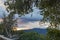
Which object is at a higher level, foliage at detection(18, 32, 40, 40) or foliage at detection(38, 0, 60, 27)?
foliage at detection(38, 0, 60, 27)

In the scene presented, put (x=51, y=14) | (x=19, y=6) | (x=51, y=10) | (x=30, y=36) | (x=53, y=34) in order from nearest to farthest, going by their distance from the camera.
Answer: (x=19, y=6), (x=51, y=10), (x=51, y=14), (x=53, y=34), (x=30, y=36)

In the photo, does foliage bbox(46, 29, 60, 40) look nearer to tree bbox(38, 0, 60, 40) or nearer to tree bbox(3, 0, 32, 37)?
tree bbox(38, 0, 60, 40)

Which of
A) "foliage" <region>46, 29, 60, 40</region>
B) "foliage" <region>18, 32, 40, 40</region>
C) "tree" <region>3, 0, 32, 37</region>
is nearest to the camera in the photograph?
"tree" <region>3, 0, 32, 37</region>

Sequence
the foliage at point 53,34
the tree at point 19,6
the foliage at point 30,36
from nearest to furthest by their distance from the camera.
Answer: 1. the tree at point 19,6
2. the foliage at point 53,34
3. the foliage at point 30,36

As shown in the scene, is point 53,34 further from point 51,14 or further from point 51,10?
point 51,10

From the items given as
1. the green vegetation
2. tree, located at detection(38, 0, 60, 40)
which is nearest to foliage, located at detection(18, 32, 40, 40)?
tree, located at detection(38, 0, 60, 40)

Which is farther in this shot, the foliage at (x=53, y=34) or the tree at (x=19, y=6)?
the foliage at (x=53, y=34)

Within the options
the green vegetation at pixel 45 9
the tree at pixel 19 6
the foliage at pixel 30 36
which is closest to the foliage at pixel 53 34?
the green vegetation at pixel 45 9

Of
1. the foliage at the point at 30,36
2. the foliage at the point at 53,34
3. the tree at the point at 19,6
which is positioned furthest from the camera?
the foliage at the point at 30,36

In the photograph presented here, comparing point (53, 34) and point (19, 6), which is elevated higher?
point (19, 6)

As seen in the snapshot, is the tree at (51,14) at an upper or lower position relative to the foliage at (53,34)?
upper

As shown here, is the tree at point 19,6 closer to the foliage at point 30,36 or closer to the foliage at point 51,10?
the foliage at point 51,10

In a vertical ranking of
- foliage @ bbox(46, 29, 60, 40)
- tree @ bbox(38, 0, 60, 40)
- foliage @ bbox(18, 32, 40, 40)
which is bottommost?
foliage @ bbox(18, 32, 40, 40)

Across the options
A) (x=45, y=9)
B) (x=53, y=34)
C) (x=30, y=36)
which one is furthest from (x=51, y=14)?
(x=30, y=36)
